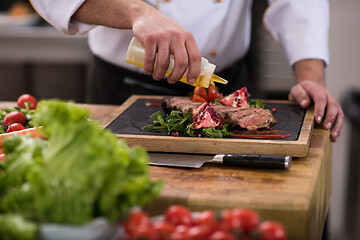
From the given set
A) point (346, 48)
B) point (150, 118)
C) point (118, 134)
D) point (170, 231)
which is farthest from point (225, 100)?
point (346, 48)

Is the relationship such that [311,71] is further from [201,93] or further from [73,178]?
[73,178]

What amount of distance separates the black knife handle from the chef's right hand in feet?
0.95

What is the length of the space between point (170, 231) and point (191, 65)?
0.74 metres

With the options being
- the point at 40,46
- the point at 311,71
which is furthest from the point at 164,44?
the point at 40,46

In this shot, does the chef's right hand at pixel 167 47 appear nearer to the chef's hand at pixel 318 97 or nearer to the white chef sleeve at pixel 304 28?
the chef's hand at pixel 318 97

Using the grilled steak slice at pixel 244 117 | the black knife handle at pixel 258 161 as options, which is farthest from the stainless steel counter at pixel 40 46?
the black knife handle at pixel 258 161

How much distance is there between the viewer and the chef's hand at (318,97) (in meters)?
1.83

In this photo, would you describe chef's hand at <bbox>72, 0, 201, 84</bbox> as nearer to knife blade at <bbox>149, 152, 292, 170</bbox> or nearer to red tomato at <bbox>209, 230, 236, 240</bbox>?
knife blade at <bbox>149, 152, 292, 170</bbox>

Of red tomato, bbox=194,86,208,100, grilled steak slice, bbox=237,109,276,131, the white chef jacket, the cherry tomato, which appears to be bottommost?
the cherry tomato

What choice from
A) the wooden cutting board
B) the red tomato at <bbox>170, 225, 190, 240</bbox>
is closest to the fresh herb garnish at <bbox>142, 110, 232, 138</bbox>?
the wooden cutting board

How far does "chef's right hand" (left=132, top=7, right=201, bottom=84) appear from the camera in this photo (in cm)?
146

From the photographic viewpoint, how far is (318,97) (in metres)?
1.87

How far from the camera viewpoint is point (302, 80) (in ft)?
6.94

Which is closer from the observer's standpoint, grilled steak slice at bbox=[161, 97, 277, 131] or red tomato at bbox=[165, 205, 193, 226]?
red tomato at bbox=[165, 205, 193, 226]
